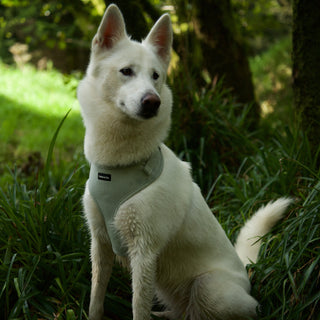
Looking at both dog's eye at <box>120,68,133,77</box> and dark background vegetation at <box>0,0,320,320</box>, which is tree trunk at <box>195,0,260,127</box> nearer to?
dark background vegetation at <box>0,0,320,320</box>

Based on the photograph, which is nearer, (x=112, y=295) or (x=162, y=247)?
(x=162, y=247)

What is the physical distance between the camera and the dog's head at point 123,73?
2039mm

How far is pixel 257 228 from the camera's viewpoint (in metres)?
2.63

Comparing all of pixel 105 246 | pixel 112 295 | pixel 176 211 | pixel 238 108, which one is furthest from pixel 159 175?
pixel 238 108

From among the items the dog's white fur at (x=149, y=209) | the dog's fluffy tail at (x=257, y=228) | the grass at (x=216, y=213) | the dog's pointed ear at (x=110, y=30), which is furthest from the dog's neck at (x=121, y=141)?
the dog's fluffy tail at (x=257, y=228)

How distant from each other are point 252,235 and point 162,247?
0.76 metres

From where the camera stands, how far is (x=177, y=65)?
4.20 meters

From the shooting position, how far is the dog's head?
204cm

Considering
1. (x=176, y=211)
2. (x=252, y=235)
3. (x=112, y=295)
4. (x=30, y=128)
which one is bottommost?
(x=30, y=128)

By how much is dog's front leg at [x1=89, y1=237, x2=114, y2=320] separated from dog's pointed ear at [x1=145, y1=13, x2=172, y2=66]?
1170 mm

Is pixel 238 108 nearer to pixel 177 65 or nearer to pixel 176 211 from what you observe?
pixel 177 65

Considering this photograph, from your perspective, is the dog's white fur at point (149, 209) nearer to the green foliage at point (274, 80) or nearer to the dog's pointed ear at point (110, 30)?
the dog's pointed ear at point (110, 30)

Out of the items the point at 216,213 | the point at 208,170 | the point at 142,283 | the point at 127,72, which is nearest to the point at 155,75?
the point at 127,72

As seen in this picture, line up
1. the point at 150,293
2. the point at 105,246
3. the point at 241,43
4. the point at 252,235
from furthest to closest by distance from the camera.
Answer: the point at 241,43
the point at 252,235
the point at 105,246
the point at 150,293
